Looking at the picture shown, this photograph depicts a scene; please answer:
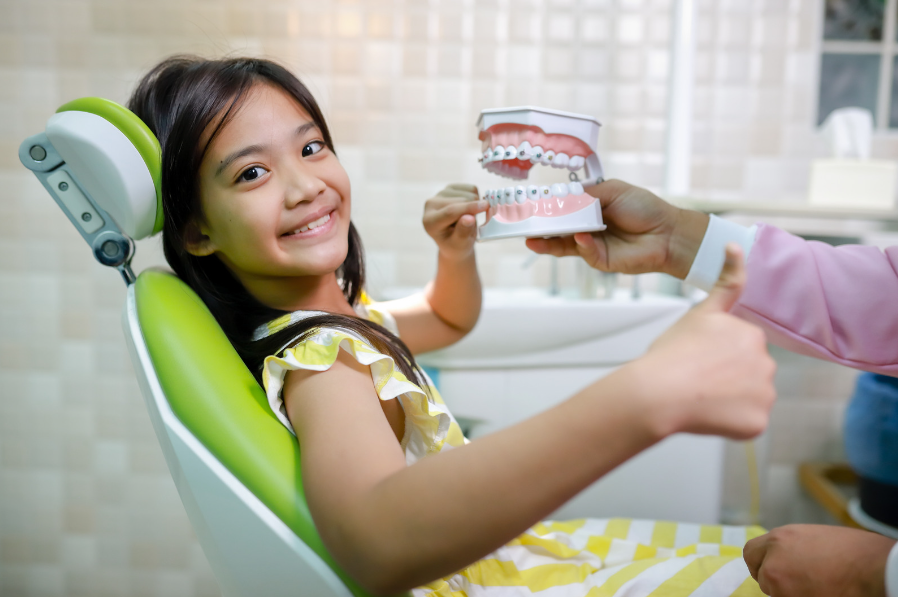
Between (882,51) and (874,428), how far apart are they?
96cm

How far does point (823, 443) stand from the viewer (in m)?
1.58

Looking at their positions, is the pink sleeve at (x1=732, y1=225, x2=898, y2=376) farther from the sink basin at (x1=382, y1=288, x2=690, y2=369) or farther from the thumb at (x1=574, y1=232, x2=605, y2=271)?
the sink basin at (x1=382, y1=288, x2=690, y2=369)

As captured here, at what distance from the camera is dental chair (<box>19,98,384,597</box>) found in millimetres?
521

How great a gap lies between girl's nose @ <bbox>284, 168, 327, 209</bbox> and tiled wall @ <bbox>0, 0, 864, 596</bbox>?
2.43 feet

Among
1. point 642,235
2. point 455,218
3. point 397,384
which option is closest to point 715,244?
point 642,235

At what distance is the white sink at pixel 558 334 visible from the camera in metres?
1.20

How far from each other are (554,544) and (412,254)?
85cm

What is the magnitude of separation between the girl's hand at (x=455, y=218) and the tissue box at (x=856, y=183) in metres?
0.81

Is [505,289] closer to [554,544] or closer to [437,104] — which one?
[437,104]

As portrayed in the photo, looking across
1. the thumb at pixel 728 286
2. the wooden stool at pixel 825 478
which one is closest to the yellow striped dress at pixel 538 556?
the thumb at pixel 728 286

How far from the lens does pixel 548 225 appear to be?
716 mm

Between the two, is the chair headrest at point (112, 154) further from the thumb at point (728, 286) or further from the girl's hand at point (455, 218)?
the thumb at point (728, 286)

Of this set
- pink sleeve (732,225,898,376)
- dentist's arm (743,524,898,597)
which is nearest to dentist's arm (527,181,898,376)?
pink sleeve (732,225,898,376)

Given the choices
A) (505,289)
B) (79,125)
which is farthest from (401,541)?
(505,289)
